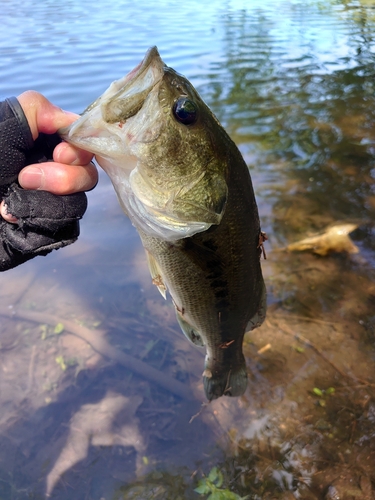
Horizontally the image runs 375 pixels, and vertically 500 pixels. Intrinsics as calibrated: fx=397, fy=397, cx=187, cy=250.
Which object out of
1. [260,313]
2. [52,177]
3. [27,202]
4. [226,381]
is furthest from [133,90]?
[226,381]

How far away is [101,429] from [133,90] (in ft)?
9.01

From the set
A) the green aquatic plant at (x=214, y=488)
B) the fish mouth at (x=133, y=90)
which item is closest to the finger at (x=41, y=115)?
the fish mouth at (x=133, y=90)

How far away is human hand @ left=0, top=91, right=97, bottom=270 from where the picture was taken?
4.85 ft

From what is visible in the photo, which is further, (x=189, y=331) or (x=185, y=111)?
(x=189, y=331)

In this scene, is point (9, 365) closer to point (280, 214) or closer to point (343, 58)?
point (280, 214)

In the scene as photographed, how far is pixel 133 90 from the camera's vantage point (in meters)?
1.37

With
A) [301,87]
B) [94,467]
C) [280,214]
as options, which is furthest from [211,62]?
[94,467]

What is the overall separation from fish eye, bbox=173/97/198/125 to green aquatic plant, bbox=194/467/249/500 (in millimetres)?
2387

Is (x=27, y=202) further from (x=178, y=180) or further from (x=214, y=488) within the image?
(x=214, y=488)

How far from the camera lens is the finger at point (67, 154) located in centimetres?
152

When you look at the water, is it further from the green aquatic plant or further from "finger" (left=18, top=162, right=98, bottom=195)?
"finger" (left=18, top=162, right=98, bottom=195)

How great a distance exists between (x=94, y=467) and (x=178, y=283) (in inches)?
78.5

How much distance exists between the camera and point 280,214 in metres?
5.16

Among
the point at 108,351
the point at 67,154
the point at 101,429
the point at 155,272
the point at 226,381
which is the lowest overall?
the point at 101,429
